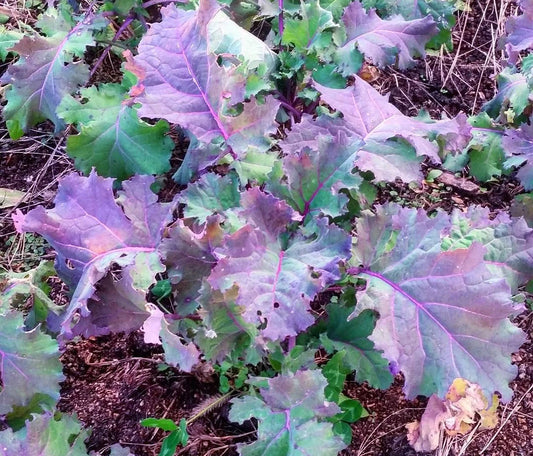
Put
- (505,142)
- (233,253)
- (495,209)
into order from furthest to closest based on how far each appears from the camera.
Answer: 1. (495,209)
2. (505,142)
3. (233,253)

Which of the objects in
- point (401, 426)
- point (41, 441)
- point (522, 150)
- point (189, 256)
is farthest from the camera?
point (522, 150)

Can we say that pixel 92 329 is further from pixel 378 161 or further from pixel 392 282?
pixel 378 161

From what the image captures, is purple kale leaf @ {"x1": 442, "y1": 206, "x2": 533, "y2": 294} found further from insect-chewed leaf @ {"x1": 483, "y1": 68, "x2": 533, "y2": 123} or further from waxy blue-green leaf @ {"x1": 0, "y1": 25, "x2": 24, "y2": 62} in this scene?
waxy blue-green leaf @ {"x1": 0, "y1": 25, "x2": 24, "y2": 62}

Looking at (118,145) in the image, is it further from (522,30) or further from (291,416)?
(522,30)

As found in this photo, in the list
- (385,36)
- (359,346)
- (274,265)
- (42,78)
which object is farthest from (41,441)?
(385,36)

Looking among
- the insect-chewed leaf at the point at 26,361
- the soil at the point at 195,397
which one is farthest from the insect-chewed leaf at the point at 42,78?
the insect-chewed leaf at the point at 26,361

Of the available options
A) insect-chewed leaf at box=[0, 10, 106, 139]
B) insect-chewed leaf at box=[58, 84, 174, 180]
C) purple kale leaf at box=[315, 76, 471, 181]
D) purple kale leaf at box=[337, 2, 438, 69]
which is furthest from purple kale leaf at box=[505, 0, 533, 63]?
insect-chewed leaf at box=[0, 10, 106, 139]

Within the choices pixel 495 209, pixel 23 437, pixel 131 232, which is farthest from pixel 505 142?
pixel 23 437

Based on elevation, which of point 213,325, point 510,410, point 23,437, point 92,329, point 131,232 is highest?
point 131,232
